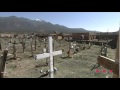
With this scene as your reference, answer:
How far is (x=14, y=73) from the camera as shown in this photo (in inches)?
472

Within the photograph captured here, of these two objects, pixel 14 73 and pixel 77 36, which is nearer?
pixel 14 73

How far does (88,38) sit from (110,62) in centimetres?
4801

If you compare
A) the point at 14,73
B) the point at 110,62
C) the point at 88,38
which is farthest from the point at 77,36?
the point at 110,62
